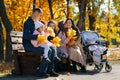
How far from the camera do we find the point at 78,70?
13.0 metres

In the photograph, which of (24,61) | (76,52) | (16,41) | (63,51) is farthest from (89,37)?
(24,61)

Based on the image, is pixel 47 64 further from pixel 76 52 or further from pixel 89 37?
pixel 89 37

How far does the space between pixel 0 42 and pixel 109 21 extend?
676 inches

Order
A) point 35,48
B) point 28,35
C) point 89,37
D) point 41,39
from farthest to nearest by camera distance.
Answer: point 89,37, point 35,48, point 28,35, point 41,39

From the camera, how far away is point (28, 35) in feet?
35.0

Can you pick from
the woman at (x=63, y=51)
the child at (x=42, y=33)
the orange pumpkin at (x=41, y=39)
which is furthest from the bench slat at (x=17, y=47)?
the woman at (x=63, y=51)

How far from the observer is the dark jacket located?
10.7 metres

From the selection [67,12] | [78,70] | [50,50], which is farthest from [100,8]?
[50,50]

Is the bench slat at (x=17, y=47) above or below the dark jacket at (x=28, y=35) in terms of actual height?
below

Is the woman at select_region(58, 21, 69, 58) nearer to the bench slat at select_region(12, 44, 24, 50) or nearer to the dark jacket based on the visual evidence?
the bench slat at select_region(12, 44, 24, 50)

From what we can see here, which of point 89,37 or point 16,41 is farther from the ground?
point 16,41

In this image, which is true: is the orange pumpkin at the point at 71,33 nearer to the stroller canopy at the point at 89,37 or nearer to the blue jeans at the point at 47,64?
the stroller canopy at the point at 89,37

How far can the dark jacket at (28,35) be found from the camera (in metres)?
10.7

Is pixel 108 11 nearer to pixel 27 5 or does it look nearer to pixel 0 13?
pixel 27 5
